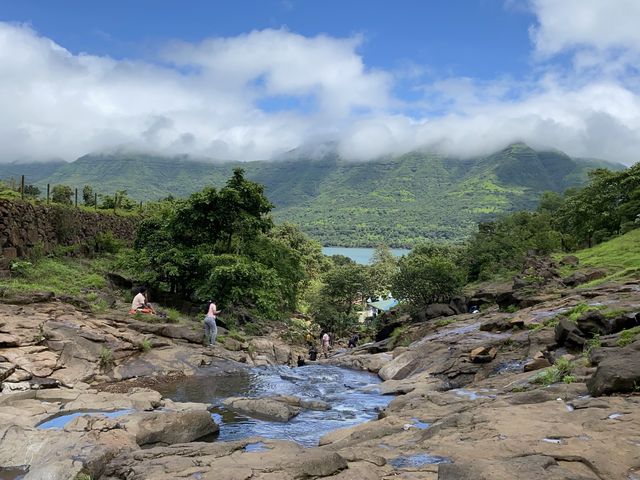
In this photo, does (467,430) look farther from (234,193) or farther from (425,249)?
(425,249)

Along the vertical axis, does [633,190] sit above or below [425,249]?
above

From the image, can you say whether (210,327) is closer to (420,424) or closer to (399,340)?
(420,424)

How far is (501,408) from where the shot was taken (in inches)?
419

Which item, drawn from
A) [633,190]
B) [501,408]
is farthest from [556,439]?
[633,190]

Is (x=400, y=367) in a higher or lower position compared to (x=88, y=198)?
lower

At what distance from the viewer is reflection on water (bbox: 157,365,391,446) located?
1261 cm

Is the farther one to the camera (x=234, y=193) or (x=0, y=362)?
(x=234, y=193)

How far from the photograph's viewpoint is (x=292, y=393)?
17688mm

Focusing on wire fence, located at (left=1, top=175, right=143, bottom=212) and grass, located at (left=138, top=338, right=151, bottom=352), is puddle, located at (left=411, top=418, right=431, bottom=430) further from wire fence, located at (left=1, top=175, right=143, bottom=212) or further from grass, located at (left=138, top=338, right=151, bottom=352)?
wire fence, located at (left=1, top=175, right=143, bottom=212)

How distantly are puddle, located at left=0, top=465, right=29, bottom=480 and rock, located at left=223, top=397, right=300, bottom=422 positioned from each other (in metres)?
6.16

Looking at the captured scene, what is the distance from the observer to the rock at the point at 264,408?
13.7m

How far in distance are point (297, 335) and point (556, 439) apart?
30.9 metres

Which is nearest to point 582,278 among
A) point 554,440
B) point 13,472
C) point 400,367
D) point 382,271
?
point 400,367

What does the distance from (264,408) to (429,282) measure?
2798 centimetres
